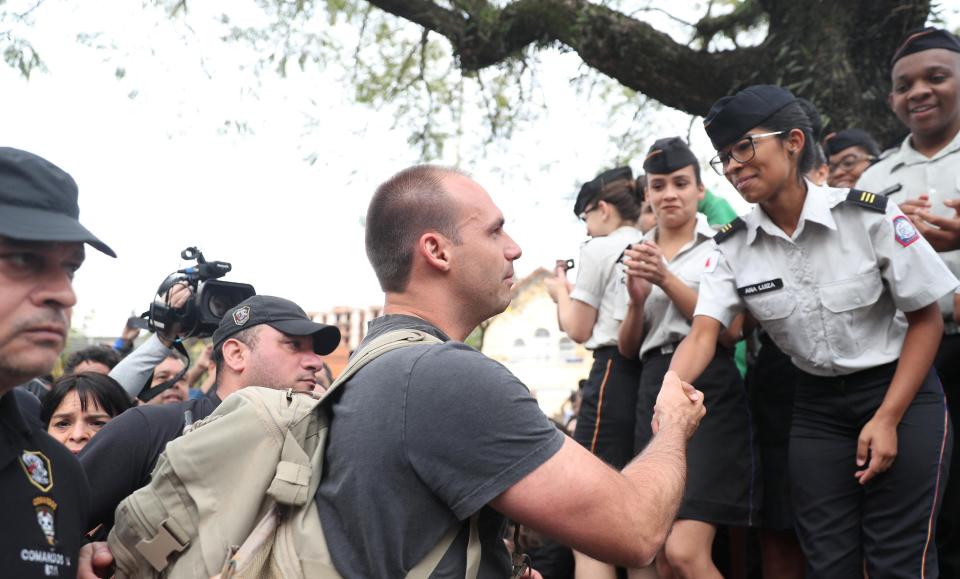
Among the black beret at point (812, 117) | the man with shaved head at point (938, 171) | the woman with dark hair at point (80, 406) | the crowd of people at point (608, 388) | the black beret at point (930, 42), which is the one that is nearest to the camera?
the crowd of people at point (608, 388)

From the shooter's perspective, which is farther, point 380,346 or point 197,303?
point 197,303

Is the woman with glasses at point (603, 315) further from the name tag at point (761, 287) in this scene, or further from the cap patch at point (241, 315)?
the cap patch at point (241, 315)

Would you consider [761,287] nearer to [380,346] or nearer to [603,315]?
[603,315]

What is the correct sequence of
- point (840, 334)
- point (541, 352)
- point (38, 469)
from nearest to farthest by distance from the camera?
1. point (38, 469)
2. point (840, 334)
3. point (541, 352)

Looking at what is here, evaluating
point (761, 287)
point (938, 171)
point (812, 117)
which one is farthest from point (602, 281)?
point (938, 171)

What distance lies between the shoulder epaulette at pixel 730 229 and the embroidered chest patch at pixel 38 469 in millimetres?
2778

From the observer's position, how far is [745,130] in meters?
3.65

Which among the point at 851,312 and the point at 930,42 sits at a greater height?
the point at 930,42

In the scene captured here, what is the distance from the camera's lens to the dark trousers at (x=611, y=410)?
4.54m

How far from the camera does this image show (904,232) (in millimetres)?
3477

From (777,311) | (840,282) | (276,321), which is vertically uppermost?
(840,282)

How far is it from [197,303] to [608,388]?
190 cm

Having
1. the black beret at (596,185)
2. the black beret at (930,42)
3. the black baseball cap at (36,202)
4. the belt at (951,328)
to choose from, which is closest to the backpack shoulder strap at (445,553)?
the black baseball cap at (36,202)

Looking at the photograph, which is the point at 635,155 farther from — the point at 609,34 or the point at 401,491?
the point at 401,491
